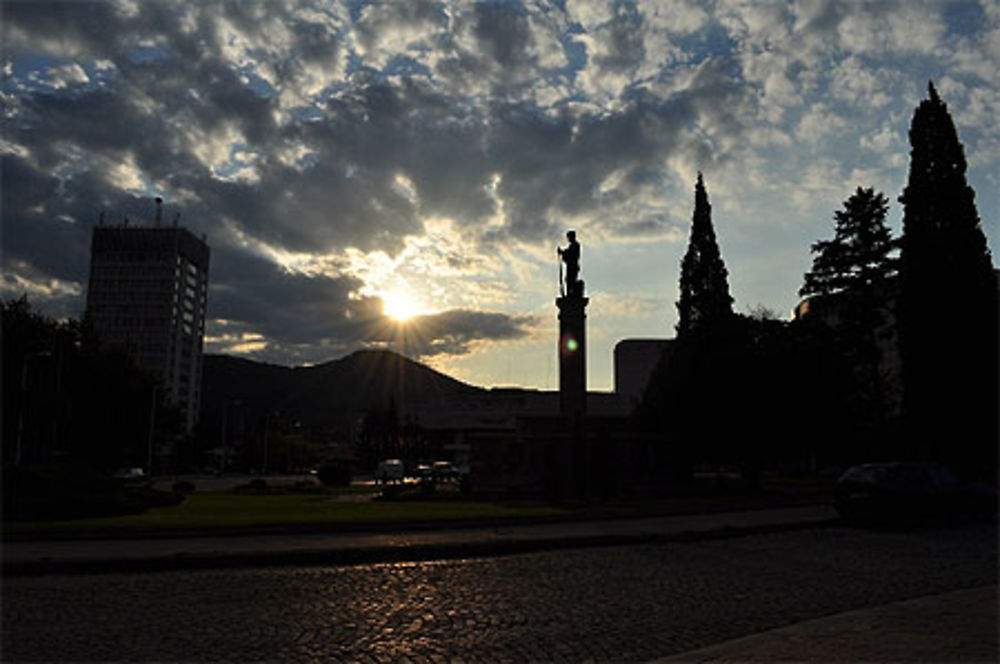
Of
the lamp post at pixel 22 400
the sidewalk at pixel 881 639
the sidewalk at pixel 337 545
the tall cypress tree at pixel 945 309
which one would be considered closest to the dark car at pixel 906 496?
the sidewalk at pixel 337 545

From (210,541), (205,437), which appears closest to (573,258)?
(210,541)

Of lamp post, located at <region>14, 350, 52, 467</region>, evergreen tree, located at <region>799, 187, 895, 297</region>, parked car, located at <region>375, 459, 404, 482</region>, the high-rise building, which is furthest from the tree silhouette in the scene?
the high-rise building

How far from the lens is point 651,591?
9031 mm

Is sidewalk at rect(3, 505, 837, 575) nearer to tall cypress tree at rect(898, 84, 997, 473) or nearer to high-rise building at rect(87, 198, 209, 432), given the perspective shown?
tall cypress tree at rect(898, 84, 997, 473)

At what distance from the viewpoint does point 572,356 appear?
93.4ft

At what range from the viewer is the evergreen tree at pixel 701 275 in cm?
4266

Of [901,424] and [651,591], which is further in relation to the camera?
[901,424]

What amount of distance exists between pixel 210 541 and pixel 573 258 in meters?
20.4

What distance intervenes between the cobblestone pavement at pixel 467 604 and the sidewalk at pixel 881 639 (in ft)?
1.73

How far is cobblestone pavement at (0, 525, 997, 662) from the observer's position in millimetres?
6332

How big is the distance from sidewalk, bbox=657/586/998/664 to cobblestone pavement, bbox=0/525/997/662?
0.53m

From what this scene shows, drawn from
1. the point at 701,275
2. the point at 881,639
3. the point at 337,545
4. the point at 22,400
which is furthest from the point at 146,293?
the point at 881,639

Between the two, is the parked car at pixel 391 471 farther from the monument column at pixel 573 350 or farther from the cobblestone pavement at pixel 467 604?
the cobblestone pavement at pixel 467 604

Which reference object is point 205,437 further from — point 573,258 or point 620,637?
point 620,637
